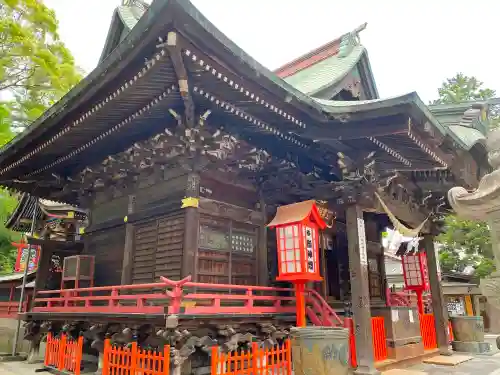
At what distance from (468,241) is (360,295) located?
71.5 feet

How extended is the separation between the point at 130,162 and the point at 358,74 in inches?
359

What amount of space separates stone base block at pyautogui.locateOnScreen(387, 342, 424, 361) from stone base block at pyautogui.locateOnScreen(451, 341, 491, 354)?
10.3 ft

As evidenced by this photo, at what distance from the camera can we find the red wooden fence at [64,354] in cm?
788

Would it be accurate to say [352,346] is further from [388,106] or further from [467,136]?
[467,136]

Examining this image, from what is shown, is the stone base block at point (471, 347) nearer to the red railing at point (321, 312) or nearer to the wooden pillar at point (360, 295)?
the wooden pillar at point (360, 295)

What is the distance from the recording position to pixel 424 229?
12555mm

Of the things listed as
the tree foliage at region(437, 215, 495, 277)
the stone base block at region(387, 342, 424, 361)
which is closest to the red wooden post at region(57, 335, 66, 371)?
the stone base block at region(387, 342, 424, 361)

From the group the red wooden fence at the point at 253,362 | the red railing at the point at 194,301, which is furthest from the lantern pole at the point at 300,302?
the red wooden fence at the point at 253,362

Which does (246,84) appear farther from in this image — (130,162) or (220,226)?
(130,162)

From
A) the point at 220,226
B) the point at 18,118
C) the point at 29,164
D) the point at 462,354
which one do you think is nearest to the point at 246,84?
the point at 220,226

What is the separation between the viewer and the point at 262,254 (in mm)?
9336

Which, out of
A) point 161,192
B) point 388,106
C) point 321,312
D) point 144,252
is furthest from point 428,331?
point 161,192

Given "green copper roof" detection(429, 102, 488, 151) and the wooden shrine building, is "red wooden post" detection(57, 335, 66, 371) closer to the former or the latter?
the wooden shrine building

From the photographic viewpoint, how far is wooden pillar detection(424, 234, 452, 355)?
11.6m
